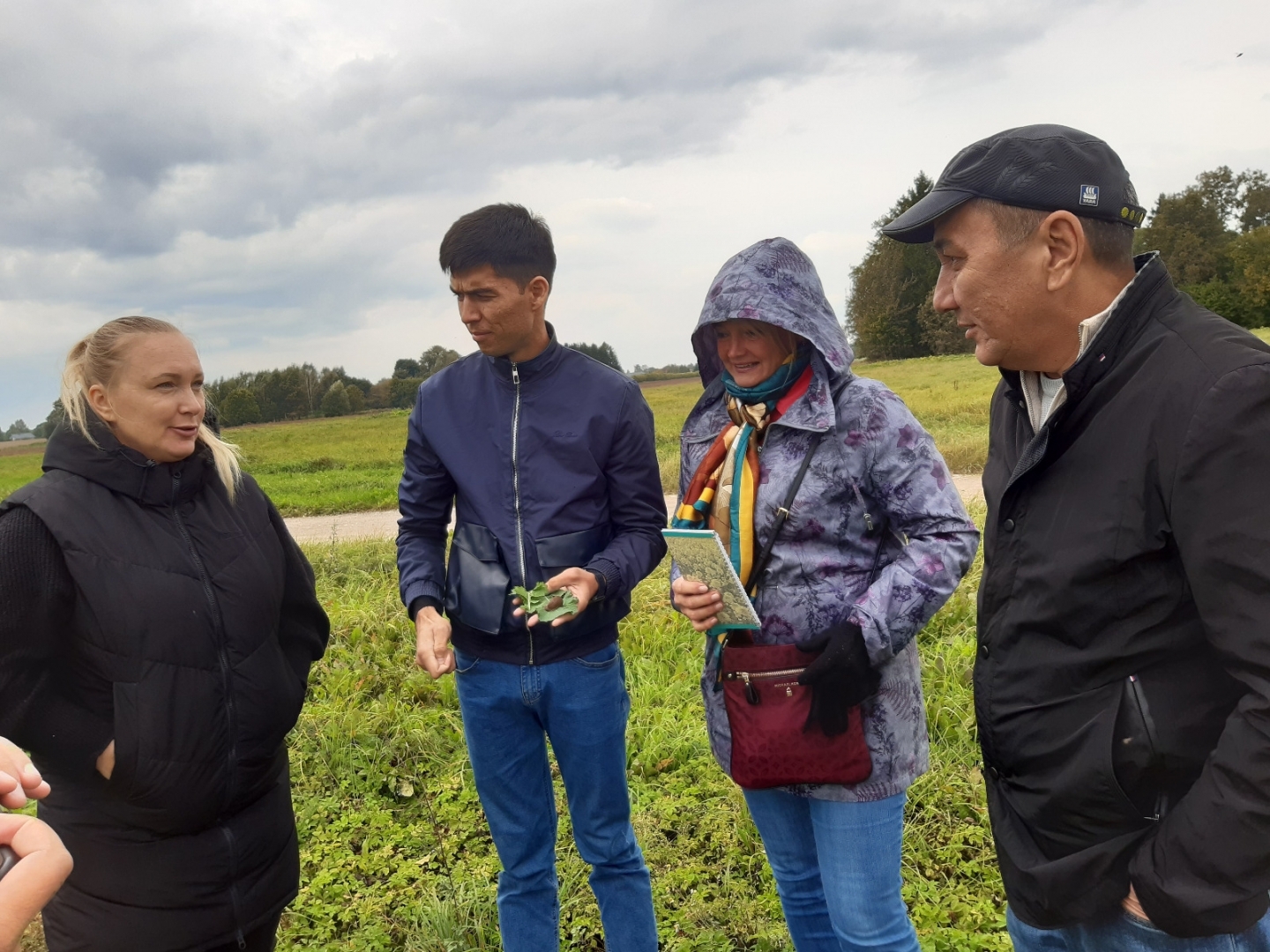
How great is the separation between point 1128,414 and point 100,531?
2.15m

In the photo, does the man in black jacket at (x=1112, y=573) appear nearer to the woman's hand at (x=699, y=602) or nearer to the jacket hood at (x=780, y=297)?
the jacket hood at (x=780, y=297)

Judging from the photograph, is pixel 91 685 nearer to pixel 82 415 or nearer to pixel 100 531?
pixel 100 531

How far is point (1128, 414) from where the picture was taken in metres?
1.40

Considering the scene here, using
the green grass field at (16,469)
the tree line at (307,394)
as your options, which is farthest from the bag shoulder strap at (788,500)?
the tree line at (307,394)

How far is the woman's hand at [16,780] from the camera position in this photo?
1219 mm

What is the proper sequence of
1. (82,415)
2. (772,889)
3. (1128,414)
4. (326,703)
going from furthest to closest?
(326,703) < (772,889) < (82,415) < (1128,414)

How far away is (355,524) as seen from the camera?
1384cm

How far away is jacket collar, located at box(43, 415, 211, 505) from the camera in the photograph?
2.15m

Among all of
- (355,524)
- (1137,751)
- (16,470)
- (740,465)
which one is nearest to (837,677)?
(740,465)

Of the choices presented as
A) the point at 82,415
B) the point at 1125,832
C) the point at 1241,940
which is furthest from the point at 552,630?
the point at 1241,940

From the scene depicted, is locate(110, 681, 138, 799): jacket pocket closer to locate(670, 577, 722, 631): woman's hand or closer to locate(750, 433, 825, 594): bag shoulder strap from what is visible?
locate(670, 577, 722, 631): woman's hand

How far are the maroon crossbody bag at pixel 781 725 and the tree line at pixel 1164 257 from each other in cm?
4958

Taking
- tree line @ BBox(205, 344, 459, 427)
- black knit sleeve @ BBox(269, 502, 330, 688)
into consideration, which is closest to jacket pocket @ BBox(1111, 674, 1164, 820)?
black knit sleeve @ BBox(269, 502, 330, 688)

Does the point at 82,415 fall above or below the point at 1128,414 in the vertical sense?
above
